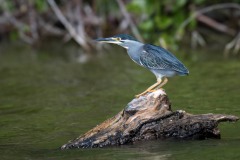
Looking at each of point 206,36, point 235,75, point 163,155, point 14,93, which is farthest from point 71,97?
point 206,36

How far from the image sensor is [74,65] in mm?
14352

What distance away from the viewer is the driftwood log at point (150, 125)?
6.50m

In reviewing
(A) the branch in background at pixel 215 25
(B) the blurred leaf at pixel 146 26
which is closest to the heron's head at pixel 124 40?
(B) the blurred leaf at pixel 146 26

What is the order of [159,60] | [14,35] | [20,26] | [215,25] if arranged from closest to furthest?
1. [159,60]
2. [215,25]
3. [20,26]
4. [14,35]

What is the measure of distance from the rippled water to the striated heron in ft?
2.93

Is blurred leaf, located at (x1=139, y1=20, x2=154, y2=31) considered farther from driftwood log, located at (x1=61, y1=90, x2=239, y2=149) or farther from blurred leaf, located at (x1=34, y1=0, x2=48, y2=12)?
driftwood log, located at (x1=61, y1=90, x2=239, y2=149)

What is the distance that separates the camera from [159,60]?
7094 millimetres

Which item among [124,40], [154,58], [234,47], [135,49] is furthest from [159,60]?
[234,47]

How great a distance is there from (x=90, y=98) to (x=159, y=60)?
3.45 m

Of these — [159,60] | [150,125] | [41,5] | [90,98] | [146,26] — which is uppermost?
[41,5]

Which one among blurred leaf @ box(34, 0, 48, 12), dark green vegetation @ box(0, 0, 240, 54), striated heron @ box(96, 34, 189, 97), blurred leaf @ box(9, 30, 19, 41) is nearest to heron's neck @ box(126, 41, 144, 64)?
striated heron @ box(96, 34, 189, 97)

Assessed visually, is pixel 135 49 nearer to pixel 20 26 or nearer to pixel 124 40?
pixel 124 40

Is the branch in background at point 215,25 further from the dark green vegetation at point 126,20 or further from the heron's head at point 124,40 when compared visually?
the heron's head at point 124,40

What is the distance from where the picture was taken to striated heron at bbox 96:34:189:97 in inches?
275
